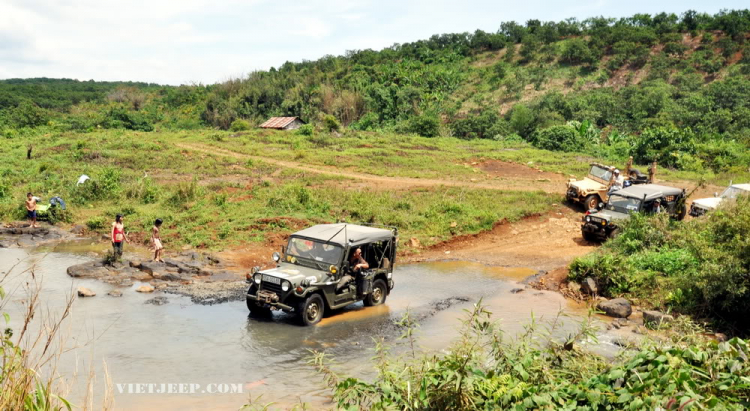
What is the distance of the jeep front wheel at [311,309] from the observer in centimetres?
1163

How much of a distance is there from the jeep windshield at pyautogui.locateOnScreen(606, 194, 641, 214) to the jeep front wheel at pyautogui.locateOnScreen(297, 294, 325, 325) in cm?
1143

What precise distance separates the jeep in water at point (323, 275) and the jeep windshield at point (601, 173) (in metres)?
13.8

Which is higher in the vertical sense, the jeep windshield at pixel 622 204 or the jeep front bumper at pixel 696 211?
the jeep windshield at pixel 622 204

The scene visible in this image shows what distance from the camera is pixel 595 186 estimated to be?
23.6 meters

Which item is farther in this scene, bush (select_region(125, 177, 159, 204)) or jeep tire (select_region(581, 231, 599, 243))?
bush (select_region(125, 177, 159, 204))

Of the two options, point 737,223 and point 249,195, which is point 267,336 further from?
point 249,195

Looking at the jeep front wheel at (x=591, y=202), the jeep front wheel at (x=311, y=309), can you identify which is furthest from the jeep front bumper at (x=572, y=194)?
the jeep front wheel at (x=311, y=309)

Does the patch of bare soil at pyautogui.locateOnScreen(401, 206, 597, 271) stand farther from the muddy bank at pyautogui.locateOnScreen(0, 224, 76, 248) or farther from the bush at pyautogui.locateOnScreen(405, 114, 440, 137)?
the bush at pyautogui.locateOnScreen(405, 114, 440, 137)

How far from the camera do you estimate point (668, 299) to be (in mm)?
13664

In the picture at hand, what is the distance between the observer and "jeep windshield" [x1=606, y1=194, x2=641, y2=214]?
19100mm

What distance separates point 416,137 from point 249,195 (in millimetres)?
21679

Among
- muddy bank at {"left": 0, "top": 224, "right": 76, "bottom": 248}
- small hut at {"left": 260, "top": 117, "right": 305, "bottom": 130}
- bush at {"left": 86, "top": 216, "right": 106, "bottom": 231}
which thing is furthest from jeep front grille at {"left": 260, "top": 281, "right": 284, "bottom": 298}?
small hut at {"left": 260, "top": 117, "right": 305, "bottom": 130}

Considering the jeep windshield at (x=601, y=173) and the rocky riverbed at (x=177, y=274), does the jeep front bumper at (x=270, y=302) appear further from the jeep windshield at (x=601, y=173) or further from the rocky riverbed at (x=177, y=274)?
the jeep windshield at (x=601, y=173)

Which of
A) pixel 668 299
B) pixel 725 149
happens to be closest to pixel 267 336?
pixel 668 299
